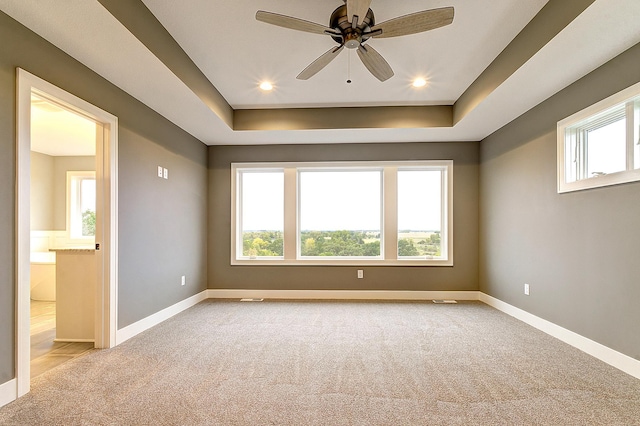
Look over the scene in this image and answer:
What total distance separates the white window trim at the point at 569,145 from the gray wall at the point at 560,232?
6 cm

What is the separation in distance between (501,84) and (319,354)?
292 centimetres

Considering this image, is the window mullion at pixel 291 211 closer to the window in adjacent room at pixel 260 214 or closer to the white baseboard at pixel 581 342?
the window in adjacent room at pixel 260 214

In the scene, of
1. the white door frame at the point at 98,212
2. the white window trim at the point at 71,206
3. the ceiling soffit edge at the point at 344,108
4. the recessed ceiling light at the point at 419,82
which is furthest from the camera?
the white window trim at the point at 71,206

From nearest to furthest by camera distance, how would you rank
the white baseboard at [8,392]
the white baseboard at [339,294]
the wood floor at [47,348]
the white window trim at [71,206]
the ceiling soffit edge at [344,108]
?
the white baseboard at [8,392] < the ceiling soffit edge at [344,108] < the wood floor at [47,348] < the white baseboard at [339,294] < the white window trim at [71,206]

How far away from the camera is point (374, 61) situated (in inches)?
101

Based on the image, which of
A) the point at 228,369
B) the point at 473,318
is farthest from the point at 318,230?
the point at 228,369

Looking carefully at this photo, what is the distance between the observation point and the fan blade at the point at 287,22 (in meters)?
2.02

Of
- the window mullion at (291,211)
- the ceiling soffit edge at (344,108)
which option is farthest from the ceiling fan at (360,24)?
the window mullion at (291,211)

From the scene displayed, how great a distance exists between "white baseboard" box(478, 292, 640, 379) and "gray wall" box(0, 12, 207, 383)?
4173mm

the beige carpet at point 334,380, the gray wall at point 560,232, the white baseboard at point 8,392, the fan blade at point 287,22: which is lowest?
the beige carpet at point 334,380

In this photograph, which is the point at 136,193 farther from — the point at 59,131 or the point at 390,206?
the point at 390,206

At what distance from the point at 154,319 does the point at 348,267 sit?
271cm

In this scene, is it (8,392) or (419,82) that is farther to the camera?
(419,82)

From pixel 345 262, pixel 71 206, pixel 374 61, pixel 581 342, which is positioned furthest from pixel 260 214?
pixel 581 342
